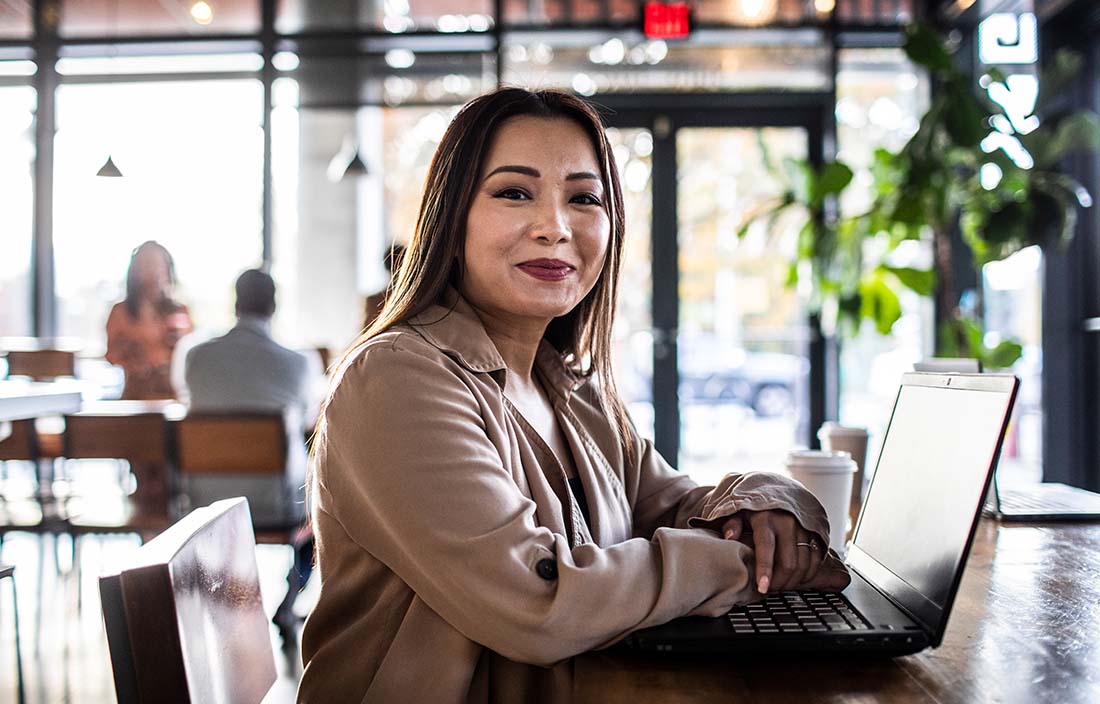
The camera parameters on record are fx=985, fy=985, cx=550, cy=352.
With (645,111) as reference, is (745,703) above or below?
below

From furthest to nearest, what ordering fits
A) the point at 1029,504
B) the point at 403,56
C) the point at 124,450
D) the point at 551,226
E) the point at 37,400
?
the point at 403,56 → the point at 124,450 → the point at 37,400 → the point at 1029,504 → the point at 551,226

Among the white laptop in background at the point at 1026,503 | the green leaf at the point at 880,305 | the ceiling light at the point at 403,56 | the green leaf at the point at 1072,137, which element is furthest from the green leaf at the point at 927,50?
the white laptop in background at the point at 1026,503

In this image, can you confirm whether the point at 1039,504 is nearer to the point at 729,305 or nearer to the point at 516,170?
the point at 516,170

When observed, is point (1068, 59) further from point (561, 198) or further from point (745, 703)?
point (745, 703)

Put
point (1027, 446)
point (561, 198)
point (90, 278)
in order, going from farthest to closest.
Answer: point (90, 278) < point (1027, 446) < point (561, 198)

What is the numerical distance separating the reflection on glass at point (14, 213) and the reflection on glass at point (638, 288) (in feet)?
11.5

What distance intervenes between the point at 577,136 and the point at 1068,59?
3.49m

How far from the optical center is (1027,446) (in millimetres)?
5043

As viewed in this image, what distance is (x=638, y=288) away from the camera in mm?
5570

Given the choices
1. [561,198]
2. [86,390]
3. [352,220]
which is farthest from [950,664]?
[352,220]

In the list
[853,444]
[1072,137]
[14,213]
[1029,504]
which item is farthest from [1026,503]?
[14,213]

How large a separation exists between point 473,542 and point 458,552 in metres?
0.02

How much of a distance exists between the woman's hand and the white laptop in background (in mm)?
534

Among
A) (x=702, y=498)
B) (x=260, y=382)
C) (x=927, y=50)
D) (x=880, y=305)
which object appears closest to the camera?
(x=702, y=498)
